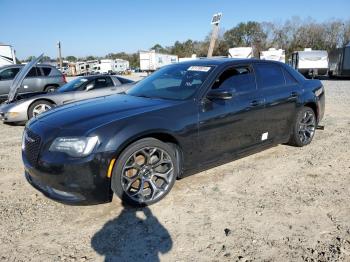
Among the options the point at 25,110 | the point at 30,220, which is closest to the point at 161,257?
the point at 30,220

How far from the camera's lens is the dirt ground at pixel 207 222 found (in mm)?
2824

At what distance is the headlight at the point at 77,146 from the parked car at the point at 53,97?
4801 millimetres

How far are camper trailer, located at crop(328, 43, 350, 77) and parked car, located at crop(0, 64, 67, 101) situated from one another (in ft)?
62.9

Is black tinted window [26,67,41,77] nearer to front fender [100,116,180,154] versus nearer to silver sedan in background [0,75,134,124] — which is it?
silver sedan in background [0,75,134,124]

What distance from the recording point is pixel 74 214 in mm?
3502

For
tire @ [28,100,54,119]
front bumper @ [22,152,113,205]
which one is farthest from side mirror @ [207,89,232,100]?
tire @ [28,100,54,119]

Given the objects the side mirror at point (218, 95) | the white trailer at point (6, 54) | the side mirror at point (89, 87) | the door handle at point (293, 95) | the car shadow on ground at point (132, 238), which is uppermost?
the white trailer at point (6, 54)

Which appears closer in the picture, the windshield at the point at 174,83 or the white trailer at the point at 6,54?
the windshield at the point at 174,83

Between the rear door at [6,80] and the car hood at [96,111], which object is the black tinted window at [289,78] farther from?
Result: the rear door at [6,80]

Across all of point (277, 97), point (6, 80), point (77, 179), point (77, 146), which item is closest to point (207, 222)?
point (77, 179)

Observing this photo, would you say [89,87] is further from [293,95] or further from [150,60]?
[150,60]

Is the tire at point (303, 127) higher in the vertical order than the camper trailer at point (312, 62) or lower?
lower

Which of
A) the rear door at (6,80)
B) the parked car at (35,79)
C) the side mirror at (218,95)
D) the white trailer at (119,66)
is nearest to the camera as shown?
the side mirror at (218,95)

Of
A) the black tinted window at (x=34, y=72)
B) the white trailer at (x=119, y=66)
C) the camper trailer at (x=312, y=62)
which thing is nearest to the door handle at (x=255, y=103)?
the black tinted window at (x=34, y=72)
